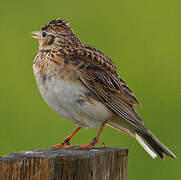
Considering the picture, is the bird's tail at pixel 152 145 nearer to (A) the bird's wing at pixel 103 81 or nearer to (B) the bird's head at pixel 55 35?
(A) the bird's wing at pixel 103 81

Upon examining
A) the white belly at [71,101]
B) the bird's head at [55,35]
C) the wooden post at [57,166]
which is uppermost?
the bird's head at [55,35]

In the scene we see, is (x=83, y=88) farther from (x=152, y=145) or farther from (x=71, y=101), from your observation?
(x=152, y=145)

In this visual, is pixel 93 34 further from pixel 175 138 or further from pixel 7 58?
pixel 175 138

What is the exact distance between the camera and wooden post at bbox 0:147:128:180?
5605 mm

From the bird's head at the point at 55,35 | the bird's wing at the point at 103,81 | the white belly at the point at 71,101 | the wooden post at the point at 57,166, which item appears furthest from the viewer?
the bird's head at the point at 55,35

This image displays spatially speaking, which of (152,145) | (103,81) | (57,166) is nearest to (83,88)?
(103,81)

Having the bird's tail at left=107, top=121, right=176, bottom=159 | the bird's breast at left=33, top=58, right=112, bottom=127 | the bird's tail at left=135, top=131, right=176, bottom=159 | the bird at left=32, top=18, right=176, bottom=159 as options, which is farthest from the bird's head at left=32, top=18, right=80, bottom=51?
the bird's tail at left=135, top=131, right=176, bottom=159

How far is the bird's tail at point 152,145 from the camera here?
7788mm

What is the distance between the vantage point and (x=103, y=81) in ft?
26.7

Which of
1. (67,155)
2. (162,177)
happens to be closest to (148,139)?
(67,155)

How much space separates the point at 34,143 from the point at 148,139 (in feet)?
11.7

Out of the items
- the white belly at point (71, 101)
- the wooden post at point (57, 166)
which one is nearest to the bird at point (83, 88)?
the white belly at point (71, 101)

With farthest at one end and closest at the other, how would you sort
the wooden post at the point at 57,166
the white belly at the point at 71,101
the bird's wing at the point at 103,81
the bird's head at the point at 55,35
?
the bird's head at the point at 55,35 → the bird's wing at the point at 103,81 → the white belly at the point at 71,101 → the wooden post at the point at 57,166

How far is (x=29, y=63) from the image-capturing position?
1334 cm
